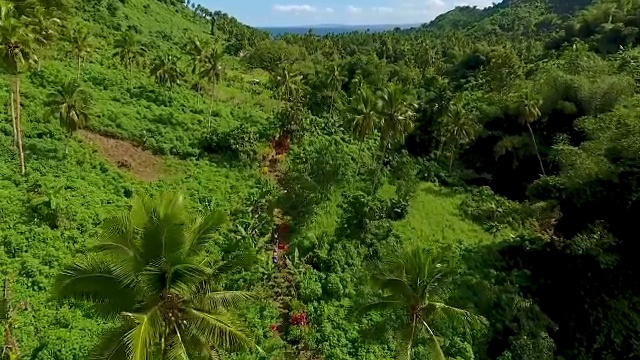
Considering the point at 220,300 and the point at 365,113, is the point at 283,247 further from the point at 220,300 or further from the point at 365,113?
the point at 220,300

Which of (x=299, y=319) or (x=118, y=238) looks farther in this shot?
(x=299, y=319)

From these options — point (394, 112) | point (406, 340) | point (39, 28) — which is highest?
point (39, 28)

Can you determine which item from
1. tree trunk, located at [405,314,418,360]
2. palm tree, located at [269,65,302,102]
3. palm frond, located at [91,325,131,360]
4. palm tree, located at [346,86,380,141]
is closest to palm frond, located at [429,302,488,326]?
tree trunk, located at [405,314,418,360]

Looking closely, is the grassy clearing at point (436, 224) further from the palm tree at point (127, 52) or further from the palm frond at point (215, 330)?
the palm tree at point (127, 52)

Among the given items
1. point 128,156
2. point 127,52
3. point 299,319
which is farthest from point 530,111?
point 127,52

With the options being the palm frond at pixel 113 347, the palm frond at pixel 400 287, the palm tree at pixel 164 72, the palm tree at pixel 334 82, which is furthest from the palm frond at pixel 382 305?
the palm tree at pixel 334 82

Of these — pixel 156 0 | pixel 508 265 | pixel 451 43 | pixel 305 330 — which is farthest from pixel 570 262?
pixel 156 0
